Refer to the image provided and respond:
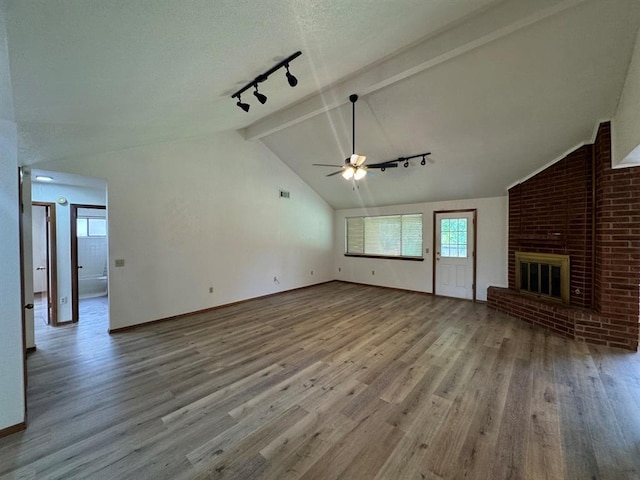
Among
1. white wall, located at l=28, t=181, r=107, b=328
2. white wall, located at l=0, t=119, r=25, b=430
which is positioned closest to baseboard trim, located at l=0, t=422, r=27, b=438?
white wall, located at l=0, t=119, r=25, b=430

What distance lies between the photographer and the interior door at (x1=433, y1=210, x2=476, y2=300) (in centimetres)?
566

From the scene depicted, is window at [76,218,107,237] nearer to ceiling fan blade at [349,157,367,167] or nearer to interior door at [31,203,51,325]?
interior door at [31,203,51,325]

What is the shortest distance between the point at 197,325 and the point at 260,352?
1533 mm

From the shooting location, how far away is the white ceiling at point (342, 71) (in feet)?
4.51

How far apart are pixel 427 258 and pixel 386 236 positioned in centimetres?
127

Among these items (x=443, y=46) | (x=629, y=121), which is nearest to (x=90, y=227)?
(x=443, y=46)

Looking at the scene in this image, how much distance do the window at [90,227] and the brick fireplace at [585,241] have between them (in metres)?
8.90

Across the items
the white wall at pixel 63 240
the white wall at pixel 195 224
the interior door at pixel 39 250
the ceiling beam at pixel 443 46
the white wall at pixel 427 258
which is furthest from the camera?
the interior door at pixel 39 250

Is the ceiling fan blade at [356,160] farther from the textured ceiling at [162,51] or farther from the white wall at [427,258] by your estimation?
the white wall at [427,258]

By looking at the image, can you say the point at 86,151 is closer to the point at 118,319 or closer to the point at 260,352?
the point at 118,319

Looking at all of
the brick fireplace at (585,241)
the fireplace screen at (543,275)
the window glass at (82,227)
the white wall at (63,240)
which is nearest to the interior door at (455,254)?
the brick fireplace at (585,241)

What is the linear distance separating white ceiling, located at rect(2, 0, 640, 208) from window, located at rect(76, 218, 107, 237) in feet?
12.5

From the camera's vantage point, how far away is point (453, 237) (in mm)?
5910

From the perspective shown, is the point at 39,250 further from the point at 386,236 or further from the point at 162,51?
the point at 386,236
